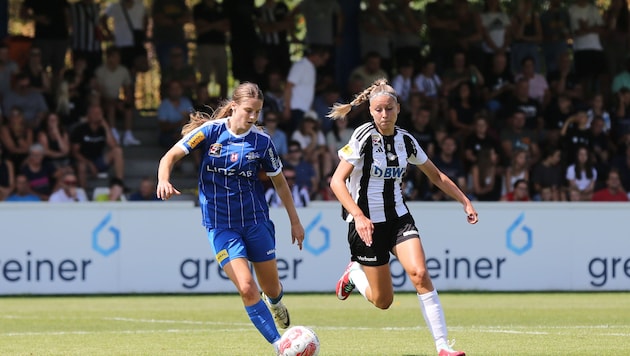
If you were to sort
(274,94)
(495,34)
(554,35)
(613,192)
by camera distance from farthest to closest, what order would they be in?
(554,35)
(495,34)
(274,94)
(613,192)

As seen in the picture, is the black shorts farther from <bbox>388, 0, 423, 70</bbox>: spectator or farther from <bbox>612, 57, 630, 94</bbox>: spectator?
<bbox>612, 57, 630, 94</bbox>: spectator

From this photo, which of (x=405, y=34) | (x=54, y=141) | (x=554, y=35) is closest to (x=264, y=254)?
(x=54, y=141)

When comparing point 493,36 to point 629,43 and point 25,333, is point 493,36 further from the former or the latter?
Result: point 25,333

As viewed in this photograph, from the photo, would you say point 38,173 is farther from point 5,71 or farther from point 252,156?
point 252,156

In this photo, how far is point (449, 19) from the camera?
2316cm

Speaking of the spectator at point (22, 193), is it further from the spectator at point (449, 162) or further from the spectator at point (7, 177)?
the spectator at point (449, 162)

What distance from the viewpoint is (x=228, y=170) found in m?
9.05

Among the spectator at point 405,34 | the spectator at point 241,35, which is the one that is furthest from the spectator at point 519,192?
the spectator at point 241,35

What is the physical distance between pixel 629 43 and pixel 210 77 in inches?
342

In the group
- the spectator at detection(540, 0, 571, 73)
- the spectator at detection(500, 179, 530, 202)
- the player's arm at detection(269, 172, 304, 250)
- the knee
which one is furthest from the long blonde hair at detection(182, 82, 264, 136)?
the spectator at detection(540, 0, 571, 73)

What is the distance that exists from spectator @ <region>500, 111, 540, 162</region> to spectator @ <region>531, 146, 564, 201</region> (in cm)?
42

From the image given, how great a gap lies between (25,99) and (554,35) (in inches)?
409

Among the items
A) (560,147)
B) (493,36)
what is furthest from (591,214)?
(493,36)

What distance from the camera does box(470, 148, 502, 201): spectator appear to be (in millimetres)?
19656
